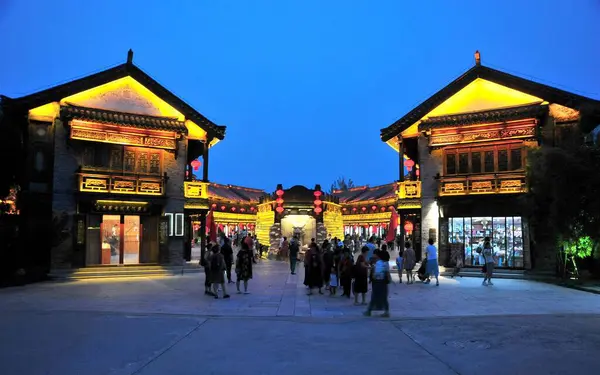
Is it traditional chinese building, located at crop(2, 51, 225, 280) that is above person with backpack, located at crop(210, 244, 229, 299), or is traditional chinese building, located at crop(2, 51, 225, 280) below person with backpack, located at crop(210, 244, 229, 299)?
above

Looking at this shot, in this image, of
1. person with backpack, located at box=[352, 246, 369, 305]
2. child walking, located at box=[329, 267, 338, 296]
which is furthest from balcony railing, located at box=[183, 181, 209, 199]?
person with backpack, located at box=[352, 246, 369, 305]

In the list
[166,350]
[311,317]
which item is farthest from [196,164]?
[166,350]

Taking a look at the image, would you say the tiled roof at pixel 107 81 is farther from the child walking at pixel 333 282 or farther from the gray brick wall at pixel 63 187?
the child walking at pixel 333 282

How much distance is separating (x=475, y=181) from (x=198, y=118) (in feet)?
45.3

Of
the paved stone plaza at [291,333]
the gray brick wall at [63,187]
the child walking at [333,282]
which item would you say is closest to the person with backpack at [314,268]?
the child walking at [333,282]

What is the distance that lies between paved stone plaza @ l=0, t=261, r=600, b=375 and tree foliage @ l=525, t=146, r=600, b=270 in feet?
8.35

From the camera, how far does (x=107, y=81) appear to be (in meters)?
21.4

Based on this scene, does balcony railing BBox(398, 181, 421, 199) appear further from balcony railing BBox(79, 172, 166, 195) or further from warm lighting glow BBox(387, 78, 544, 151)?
balcony railing BBox(79, 172, 166, 195)

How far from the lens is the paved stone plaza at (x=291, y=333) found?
22.5 feet

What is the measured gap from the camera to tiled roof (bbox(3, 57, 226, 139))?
1936 centimetres

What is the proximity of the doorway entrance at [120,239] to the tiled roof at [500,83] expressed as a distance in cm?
1340

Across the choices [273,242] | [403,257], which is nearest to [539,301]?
[403,257]

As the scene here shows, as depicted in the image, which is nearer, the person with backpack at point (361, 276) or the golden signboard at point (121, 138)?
the person with backpack at point (361, 276)

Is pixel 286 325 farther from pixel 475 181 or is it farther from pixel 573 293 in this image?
pixel 475 181
